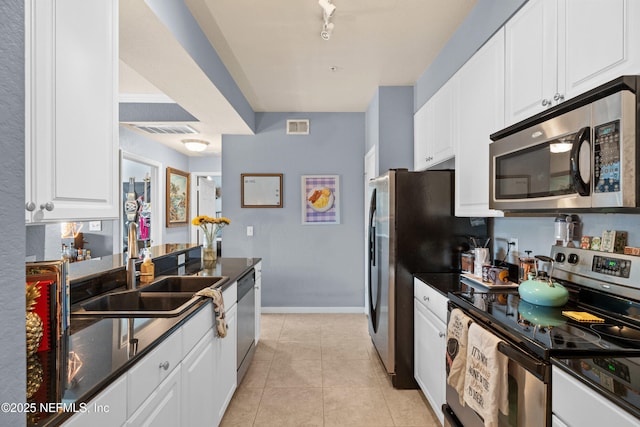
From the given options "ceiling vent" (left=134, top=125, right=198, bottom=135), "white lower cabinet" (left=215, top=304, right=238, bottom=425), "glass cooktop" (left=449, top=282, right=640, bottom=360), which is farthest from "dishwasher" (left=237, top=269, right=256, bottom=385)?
"ceiling vent" (left=134, top=125, right=198, bottom=135)

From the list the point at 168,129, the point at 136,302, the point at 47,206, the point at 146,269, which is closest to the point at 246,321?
the point at 146,269

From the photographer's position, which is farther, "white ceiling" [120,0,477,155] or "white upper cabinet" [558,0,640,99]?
"white ceiling" [120,0,477,155]

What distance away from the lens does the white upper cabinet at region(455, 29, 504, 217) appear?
1.89m

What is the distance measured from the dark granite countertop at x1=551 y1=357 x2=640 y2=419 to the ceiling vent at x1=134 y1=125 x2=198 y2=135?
438 cm

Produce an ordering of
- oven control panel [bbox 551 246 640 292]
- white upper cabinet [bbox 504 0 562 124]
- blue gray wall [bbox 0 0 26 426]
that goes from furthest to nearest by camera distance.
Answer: white upper cabinet [bbox 504 0 562 124], oven control panel [bbox 551 246 640 292], blue gray wall [bbox 0 0 26 426]

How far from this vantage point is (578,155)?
3.91ft

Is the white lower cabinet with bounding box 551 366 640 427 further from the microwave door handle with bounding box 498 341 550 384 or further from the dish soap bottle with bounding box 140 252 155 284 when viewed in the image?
the dish soap bottle with bounding box 140 252 155 284

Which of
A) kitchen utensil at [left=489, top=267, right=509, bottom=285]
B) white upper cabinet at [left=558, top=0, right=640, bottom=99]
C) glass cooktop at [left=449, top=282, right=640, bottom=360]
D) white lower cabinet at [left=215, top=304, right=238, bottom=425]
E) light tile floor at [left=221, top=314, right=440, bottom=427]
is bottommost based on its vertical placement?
light tile floor at [left=221, top=314, right=440, bottom=427]

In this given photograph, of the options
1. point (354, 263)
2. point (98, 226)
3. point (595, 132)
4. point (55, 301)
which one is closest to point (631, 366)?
point (595, 132)

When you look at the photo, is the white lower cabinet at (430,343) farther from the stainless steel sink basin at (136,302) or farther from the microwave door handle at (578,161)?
the stainless steel sink basin at (136,302)

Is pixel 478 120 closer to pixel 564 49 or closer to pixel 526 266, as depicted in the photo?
pixel 564 49

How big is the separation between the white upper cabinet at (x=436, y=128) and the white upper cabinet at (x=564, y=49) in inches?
26.8

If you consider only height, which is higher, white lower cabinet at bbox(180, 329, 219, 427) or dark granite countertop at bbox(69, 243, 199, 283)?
dark granite countertop at bbox(69, 243, 199, 283)

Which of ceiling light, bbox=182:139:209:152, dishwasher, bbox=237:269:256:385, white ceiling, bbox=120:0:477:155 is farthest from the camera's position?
ceiling light, bbox=182:139:209:152
